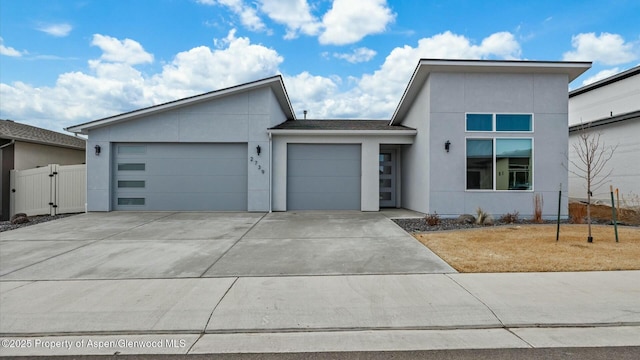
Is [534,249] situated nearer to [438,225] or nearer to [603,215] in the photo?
[438,225]

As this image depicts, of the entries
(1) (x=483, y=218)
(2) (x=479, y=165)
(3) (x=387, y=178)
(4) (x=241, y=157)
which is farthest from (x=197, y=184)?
(2) (x=479, y=165)

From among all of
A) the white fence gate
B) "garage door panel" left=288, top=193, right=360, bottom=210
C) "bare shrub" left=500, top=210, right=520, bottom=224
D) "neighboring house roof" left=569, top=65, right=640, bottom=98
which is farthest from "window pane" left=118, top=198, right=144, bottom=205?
"neighboring house roof" left=569, top=65, right=640, bottom=98

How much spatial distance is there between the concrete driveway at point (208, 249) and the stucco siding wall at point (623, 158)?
10.8m

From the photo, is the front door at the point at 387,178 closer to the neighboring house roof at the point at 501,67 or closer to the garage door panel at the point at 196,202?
the neighboring house roof at the point at 501,67

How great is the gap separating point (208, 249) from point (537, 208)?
1053 centimetres

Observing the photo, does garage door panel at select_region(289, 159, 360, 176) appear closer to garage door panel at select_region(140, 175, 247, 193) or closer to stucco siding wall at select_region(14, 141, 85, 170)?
garage door panel at select_region(140, 175, 247, 193)

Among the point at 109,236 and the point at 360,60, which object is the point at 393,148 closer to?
the point at 360,60

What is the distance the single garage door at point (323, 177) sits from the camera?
40.9 ft

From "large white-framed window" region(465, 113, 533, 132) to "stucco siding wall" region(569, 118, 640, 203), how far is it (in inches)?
229

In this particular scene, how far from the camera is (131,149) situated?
12344 mm

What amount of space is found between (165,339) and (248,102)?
1031cm

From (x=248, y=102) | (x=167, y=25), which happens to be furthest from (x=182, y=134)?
(x=167, y=25)

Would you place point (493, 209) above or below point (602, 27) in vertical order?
below

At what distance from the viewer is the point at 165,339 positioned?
124 inches
